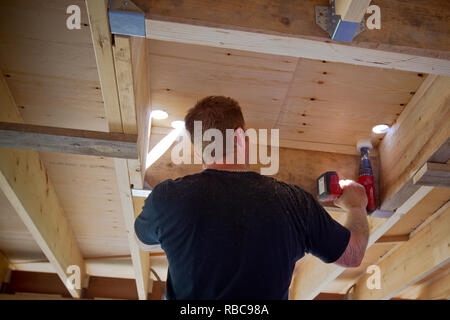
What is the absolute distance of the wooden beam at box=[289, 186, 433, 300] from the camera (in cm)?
236

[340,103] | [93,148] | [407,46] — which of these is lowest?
[93,148]

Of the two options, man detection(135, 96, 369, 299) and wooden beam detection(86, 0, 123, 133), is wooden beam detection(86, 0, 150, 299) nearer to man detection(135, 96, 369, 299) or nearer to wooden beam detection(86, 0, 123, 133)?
wooden beam detection(86, 0, 123, 133)

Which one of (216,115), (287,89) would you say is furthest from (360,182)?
(216,115)

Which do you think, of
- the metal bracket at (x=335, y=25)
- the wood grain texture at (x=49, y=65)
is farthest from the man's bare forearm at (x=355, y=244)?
the wood grain texture at (x=49, y=65)

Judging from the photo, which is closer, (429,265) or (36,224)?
(36,224)

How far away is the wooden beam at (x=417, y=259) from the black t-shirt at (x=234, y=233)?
1872mm

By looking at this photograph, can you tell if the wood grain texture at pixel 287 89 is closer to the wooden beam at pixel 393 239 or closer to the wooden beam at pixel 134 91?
the wooden beam at pixel 134 91

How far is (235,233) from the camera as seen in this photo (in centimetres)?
107

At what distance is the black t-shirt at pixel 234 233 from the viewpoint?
3.40ft

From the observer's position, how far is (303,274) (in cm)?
363

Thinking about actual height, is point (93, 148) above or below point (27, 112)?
below

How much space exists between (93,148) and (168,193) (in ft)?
2.56

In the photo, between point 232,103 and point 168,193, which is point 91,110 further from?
point 168,193
